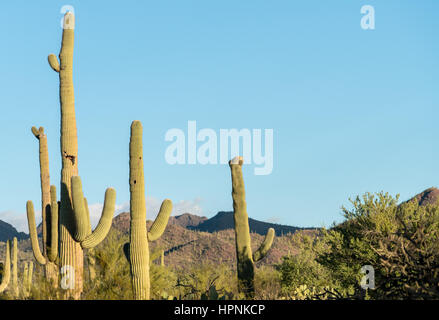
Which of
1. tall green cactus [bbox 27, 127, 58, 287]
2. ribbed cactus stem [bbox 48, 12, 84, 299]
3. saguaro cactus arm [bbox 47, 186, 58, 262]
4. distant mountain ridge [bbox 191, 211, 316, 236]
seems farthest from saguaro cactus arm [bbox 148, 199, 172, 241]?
distant mountain ridge [bbox 191, 211, 316, 236]

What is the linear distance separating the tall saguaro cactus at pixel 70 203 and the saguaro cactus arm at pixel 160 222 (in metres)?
1.19

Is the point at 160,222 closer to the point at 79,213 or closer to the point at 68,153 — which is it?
the point at 79,213

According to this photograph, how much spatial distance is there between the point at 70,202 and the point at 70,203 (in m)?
0.03

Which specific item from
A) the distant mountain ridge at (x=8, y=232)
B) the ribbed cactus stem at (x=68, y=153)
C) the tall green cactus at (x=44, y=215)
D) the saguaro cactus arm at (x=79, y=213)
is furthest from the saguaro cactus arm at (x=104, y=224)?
the distant mountain ridge at (x=8, y=232)

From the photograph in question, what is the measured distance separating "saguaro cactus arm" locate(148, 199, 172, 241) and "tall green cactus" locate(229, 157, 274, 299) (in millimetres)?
5876

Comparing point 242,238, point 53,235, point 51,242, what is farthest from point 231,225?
point 53,235

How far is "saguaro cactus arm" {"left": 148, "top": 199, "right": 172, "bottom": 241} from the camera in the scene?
48.5ft

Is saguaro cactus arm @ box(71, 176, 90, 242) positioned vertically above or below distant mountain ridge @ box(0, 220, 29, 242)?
above

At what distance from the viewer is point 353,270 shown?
21.3m

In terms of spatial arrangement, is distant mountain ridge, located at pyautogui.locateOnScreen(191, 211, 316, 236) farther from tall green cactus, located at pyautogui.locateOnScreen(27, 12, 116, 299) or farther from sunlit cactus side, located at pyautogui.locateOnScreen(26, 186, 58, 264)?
tall green cactus, located at pyautogui.locateOnScreen(27, 12, 116, 299)

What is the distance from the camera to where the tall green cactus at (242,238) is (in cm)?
2000
